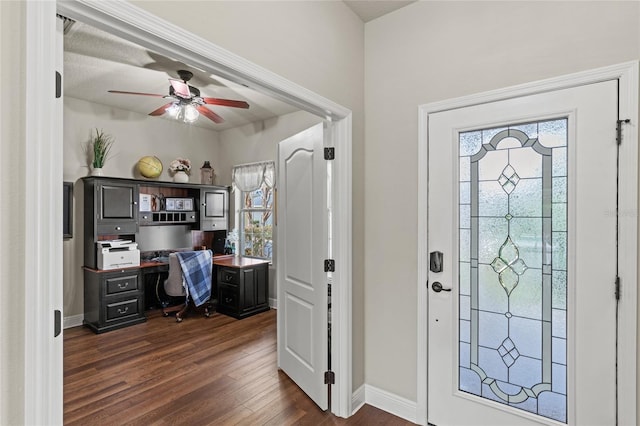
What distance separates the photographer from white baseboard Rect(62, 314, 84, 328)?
406cm

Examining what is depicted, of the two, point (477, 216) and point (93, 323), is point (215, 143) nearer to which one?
point (93, 323)

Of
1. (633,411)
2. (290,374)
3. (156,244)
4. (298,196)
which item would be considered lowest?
(290,374)

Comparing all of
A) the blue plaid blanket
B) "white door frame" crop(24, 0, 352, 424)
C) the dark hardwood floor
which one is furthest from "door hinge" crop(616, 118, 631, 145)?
the blue plaid blanket

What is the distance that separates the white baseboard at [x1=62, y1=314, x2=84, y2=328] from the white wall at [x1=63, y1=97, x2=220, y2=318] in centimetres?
4

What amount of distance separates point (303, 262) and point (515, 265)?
4.73 ft

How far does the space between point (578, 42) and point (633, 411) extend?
1863mm

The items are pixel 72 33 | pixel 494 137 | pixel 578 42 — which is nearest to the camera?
pixel 578 42

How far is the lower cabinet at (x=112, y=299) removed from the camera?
3.90 metres

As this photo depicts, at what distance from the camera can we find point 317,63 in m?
2.04

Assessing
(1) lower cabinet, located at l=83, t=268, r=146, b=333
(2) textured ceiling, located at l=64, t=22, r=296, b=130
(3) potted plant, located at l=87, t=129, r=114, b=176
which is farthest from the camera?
(3) potted plant, located at l=87, t=129, r=114, b=176

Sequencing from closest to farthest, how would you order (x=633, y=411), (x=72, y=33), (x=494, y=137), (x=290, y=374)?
(x=633, y=411), (x=494, y=137), (x=72, y=33), (x=290, y=374)

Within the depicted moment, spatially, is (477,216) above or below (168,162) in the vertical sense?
below

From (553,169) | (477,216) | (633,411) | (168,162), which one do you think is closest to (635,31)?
(553,169)

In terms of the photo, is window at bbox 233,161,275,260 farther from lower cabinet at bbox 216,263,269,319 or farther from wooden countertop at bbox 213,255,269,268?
lower cabinet at bbox 216,263,269,319
